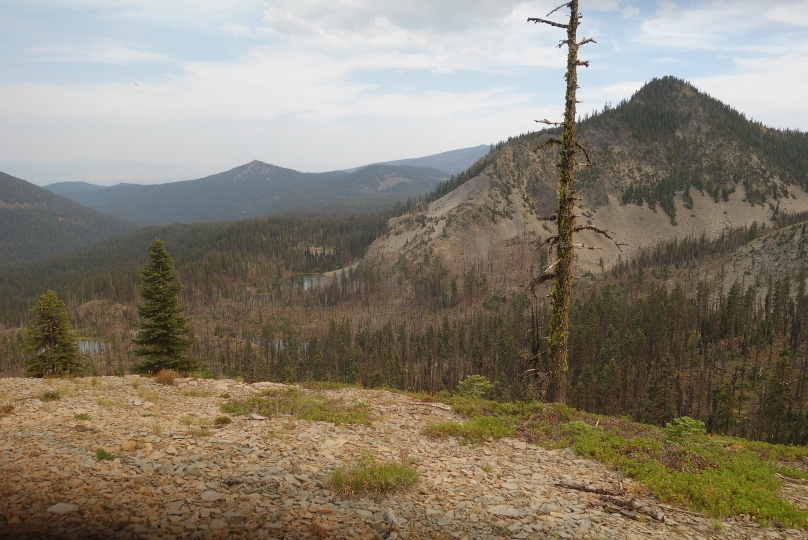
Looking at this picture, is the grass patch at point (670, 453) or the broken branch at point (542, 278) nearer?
the grass patch at point (670, 453)

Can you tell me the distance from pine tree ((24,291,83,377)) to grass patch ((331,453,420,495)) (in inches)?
1185

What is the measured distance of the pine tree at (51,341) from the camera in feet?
98.5

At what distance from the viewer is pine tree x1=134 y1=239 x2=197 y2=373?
26203mm

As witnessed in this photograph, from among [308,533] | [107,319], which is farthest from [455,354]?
[107,319]

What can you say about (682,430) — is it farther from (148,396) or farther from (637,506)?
(148,396)

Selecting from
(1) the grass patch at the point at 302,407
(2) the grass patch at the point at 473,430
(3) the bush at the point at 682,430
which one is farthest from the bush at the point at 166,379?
(3) the bush at the point at 682,430

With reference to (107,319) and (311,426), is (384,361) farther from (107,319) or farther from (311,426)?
(107,319)

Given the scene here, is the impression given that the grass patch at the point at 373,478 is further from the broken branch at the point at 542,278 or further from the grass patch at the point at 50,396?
the grass patch at the point at 50,396

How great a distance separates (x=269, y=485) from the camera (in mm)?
9312

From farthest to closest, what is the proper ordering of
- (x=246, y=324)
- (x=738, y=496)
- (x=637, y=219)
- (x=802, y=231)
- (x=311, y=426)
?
(x=637, y=219) < (x=246, y=324) < (x=802, y=231) < (x=311, y=426) < (x=738, y=496)

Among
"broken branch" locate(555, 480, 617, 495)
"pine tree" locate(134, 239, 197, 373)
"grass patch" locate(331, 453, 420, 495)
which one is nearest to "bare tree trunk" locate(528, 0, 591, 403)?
"broken branch" locate(555, 480, 617, 495)

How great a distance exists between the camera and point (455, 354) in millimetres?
91500

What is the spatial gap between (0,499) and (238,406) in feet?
25.6

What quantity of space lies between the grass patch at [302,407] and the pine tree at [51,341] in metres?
22.8
